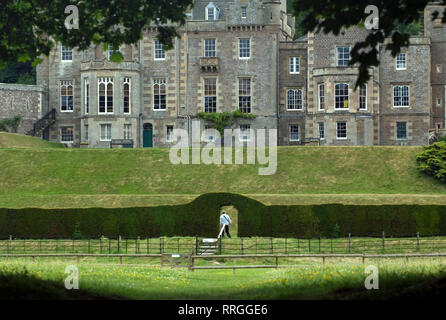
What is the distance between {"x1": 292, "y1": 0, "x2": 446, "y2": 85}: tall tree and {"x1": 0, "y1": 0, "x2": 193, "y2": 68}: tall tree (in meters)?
4.57

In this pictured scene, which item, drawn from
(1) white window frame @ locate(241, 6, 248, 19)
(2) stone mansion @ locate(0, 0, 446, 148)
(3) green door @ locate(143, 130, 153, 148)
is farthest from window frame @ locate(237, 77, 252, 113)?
(3) green door @ locate(143, 130, 153, 148)

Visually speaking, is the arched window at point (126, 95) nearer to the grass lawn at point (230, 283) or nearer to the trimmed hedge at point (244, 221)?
the trimmed hedge at point (244, 221)

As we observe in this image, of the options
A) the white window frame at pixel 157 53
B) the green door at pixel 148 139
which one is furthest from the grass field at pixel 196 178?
the white window frame at pixel 157 53

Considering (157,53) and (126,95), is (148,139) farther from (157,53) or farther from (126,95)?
(157,53)

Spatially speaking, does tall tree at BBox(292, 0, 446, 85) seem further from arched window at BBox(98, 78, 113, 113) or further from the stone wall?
the stone wall

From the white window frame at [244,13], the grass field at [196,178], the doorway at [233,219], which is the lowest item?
the doorway at [233,219]

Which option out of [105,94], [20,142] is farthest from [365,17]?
[105,94]

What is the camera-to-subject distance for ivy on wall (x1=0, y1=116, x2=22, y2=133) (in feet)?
228

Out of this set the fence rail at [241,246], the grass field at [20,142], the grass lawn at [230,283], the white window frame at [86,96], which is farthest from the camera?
the white window frame at [86,96]

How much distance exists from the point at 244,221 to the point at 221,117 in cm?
3064

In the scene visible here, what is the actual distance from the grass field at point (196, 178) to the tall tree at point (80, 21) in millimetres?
22592

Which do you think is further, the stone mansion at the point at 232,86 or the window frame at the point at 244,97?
the window frame at the point at 244,97

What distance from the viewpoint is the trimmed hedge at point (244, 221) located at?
39.2 m

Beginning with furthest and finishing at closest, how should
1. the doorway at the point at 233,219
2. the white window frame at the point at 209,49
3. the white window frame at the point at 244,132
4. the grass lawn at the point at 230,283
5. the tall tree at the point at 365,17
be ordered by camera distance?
the white window frame at the point at 209,49
the white window frame at the point at 244,132
the doorway at the point at 233,219
the tall tree at the point at 365,17
the grass lawn at the point at 230,283
